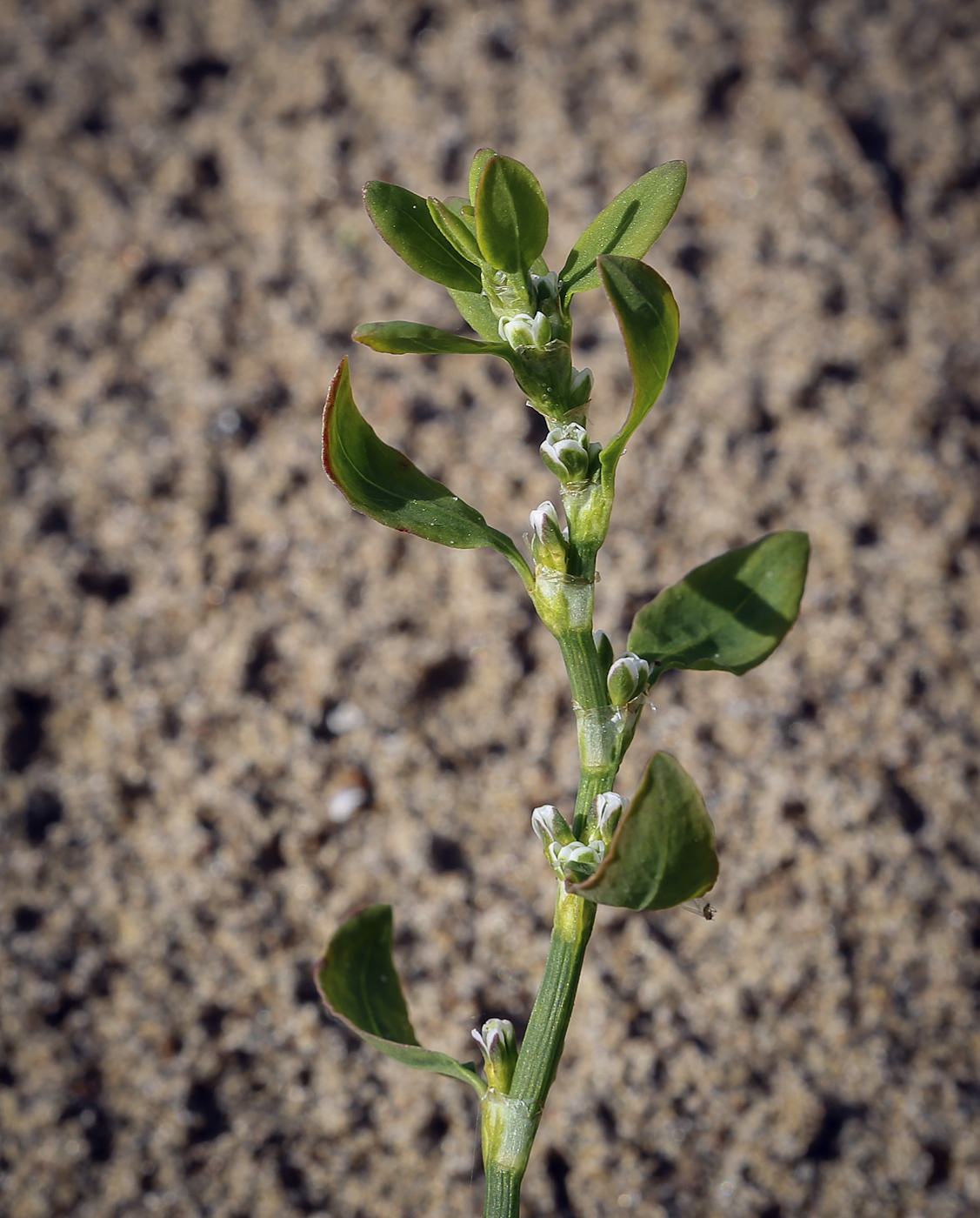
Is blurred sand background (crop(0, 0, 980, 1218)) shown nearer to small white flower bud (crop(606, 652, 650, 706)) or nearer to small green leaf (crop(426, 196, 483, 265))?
small white flower bud (crop(606, 652, 650, 706))

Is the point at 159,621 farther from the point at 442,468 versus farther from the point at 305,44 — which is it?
the point at 305,44

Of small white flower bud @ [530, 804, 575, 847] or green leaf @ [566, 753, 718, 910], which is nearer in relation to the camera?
green leaf @ [566, 753, 718, 910]

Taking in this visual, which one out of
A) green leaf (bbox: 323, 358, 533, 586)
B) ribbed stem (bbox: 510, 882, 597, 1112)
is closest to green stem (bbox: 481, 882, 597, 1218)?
ribbed stem (bbox: 510, 882, 597, 1112)

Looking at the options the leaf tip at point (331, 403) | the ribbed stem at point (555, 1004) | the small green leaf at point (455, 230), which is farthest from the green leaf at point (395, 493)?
the ribbed stem at point (555, 1004)

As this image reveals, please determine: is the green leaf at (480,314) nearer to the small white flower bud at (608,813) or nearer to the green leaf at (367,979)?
the small white flower bud at (608,813)

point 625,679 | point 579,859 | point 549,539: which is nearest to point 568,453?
point 549,539

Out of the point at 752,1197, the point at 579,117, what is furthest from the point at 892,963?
the point at 579,117
